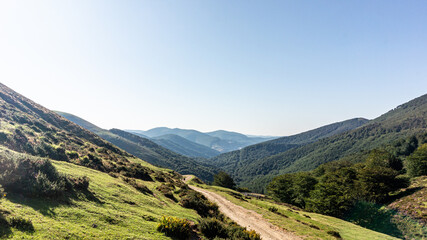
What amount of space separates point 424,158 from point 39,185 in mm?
108983

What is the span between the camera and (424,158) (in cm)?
6875

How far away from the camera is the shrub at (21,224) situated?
27.0ft

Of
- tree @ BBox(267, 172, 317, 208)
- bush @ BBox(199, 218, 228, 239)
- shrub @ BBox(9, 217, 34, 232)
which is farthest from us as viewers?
tree @ BBox(267, 172, 317, 208)

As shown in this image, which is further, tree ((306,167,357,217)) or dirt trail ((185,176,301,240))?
tree ((306,167,357,217))

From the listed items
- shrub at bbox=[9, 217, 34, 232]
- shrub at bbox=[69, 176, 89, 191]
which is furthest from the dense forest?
shrub at bbox=[9, 217, 34, 232]

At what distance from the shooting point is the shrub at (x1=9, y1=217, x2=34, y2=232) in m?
8.24

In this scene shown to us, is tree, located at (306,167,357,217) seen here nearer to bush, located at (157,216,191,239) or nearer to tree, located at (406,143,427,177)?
tree, located at (406,143,427,177)

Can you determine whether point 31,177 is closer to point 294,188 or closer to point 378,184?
point 378,184

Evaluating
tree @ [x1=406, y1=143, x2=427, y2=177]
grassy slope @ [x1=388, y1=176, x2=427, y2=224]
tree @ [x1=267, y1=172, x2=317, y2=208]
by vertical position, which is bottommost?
tree @ [x1=267, y1=172, x2=317, y2=208]

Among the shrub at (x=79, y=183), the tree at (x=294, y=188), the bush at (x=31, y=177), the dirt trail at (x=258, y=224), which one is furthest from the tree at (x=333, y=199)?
the bush at (x=31, y=177)

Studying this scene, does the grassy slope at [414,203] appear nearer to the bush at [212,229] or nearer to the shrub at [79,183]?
the bush at [212,229]

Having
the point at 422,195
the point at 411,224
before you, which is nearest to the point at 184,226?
the point at 411,224

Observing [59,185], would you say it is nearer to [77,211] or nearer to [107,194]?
[77,211]

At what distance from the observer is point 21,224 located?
27.6 ft
